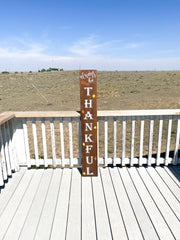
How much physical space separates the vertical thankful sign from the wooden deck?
23 cm

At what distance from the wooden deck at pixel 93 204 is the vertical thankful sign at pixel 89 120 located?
0.23 m

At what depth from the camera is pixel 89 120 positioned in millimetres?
3016

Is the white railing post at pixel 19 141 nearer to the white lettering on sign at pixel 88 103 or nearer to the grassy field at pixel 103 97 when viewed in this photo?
the white lettering on sign at pixel 88 103

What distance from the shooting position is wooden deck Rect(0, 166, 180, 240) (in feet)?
6.84

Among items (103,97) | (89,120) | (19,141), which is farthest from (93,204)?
(103,97)

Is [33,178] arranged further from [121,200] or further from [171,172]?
[171,172]

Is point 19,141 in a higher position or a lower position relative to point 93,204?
higher

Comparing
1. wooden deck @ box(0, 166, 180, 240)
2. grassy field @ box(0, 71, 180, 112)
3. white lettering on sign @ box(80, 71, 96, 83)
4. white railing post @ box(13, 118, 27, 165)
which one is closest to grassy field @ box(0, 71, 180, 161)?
grassy field @ box(0, 71, 180, 112)

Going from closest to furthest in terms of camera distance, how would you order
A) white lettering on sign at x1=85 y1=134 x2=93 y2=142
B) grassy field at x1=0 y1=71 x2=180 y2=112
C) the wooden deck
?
the wooden deck < white lettering on sign at x1=85 y1=134 x2=93 y2=142 < grassy field at x1=0 y1=71 x2=180 y2=112

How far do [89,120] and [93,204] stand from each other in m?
1.15

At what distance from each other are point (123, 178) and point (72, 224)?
1.16 m

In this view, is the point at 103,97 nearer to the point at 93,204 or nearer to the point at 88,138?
the point at 88,138

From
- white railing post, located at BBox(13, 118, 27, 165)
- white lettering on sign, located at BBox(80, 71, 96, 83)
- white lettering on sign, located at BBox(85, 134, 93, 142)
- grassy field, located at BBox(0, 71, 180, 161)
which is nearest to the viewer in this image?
white lettering on sign, located at BBox(80, 71, 96, 83)

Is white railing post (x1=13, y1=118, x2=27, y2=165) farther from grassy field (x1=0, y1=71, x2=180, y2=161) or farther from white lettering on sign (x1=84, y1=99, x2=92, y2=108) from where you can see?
grassy field (x1=0, y1=71, x2=180, y2=161)
